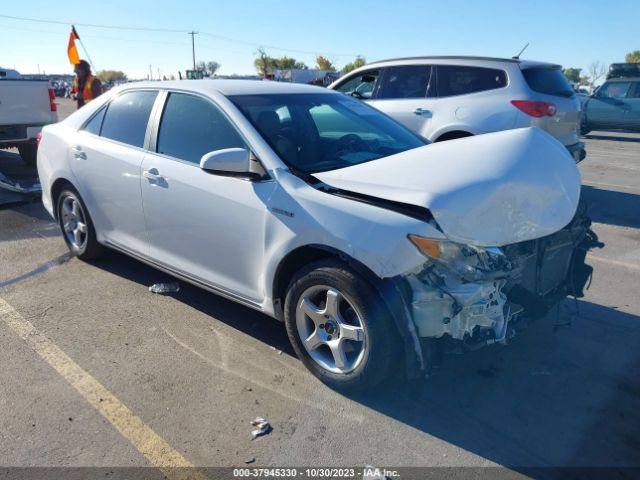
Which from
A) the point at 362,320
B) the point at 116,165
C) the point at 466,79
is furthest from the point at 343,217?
the point at 466,79

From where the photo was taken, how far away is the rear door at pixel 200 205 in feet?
11.4

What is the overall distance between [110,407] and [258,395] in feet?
2.77

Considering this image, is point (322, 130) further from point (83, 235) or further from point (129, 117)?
point (83, 235)

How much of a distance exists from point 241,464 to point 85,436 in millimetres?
880

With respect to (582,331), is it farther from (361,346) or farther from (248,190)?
(248,190)

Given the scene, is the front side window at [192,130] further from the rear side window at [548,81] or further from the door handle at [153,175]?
the rear side window at [548,81]

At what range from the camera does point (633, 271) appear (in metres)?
5.21

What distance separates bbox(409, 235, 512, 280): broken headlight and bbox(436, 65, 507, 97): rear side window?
509cm

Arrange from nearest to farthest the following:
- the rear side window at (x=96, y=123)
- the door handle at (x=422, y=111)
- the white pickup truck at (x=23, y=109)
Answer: the rear side window at (x=96, y=123) → the door handle at (x=422, y=111) → the white pickup truck at (x=23, y=109)

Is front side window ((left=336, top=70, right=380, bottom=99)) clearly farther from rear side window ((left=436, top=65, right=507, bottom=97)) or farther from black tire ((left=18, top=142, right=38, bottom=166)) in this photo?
black tire ((left=18, top=142, right=38, bottom=166))

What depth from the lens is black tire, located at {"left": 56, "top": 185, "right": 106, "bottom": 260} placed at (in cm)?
495

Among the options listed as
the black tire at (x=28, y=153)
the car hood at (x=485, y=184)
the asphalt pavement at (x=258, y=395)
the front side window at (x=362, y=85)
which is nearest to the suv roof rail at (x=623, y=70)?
the front side window at (x=362, y=85)

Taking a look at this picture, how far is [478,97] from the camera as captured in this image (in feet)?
24.4

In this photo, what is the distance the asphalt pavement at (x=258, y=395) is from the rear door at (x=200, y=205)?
511 mm
